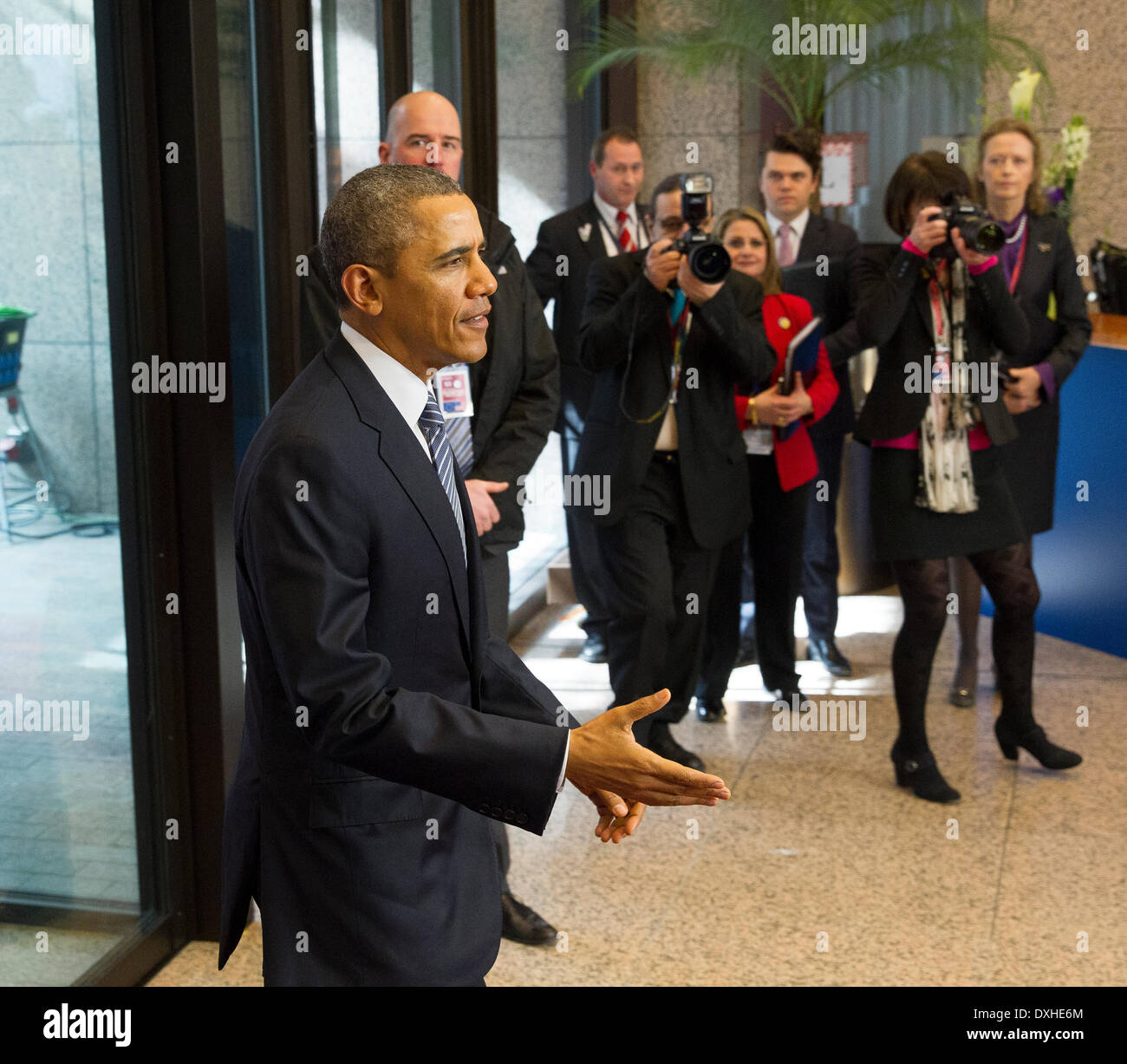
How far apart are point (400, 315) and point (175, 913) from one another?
6.23ft

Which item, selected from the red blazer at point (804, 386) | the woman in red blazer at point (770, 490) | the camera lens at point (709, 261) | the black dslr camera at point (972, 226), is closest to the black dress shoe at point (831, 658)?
the woman in red blazer at point (770, 490)

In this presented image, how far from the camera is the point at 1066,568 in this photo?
18.2ft

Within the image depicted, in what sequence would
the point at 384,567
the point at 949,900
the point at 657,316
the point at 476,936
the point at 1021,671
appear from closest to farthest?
the point at 384,567 < the point at 476,936 < the point at 949,900 < the point at 657,316 < the point at 1021,671

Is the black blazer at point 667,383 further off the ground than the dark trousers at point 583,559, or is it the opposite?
the black blazer at point 667,383

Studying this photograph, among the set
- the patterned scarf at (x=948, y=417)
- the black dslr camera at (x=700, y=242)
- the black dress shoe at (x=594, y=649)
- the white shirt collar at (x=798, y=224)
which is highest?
the white shirt collar at (x=798, y=224)

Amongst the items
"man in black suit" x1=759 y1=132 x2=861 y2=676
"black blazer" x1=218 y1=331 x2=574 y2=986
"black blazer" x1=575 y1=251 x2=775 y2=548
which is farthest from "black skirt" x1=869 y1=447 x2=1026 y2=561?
"black blazer" x1=218 y1=331 x2=574 y2=986

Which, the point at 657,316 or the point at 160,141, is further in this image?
the point at 657,316

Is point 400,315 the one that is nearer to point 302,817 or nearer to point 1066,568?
point 302,817

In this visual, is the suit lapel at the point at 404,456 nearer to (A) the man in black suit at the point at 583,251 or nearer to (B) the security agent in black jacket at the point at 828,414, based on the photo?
(B) the security agent in black jacket at the point at 828,414

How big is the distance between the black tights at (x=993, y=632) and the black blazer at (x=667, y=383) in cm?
53

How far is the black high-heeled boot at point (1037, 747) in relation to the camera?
4168mm

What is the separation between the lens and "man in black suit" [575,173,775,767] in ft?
12.5

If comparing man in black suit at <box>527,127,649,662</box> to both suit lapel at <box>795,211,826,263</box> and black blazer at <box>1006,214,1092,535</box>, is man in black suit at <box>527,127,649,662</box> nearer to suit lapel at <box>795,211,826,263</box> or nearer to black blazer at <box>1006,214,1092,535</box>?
suit lapel at <box>795,211,826,263</box>
